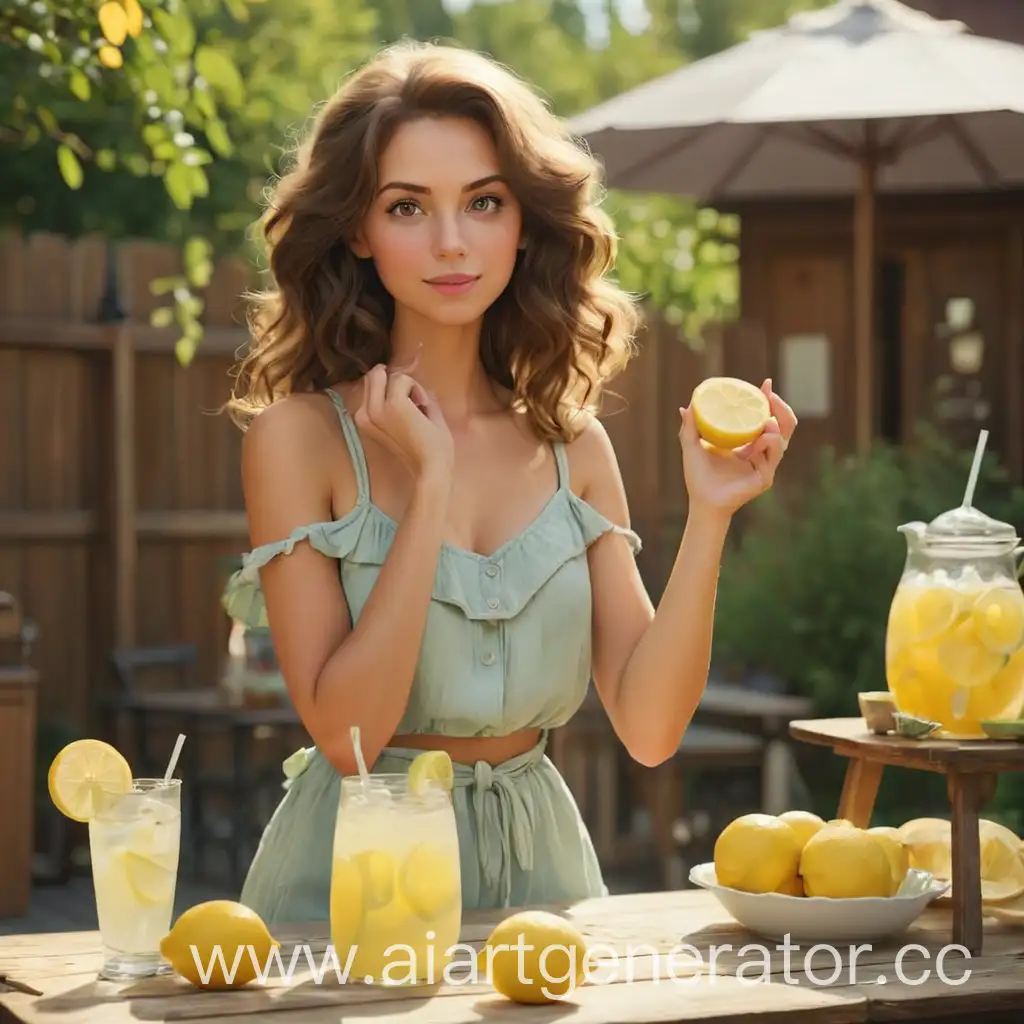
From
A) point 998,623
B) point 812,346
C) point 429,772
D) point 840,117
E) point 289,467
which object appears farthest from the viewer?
point 812,346

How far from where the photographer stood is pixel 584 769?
8.31 m

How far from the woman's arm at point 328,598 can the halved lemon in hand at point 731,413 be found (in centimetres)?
33

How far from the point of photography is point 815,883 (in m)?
2.17

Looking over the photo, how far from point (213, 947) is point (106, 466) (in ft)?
22.5

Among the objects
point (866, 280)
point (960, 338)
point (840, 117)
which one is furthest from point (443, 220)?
point (960, 338)

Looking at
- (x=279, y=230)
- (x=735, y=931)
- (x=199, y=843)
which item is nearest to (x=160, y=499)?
(x=199, y=843)

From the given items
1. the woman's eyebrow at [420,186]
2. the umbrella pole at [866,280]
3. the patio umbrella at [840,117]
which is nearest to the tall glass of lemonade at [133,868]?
the woman's eyebrow at [420,186]

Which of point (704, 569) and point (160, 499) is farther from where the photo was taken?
point (160, 499)

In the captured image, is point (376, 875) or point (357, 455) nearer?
point (376, 875)

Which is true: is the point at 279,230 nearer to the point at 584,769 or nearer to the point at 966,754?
the point at 966,754

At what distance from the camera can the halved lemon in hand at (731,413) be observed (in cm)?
233

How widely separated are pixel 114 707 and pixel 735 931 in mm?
6396

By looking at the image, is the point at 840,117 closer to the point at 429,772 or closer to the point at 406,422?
the point at 406,422

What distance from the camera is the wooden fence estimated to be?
8430 mm
